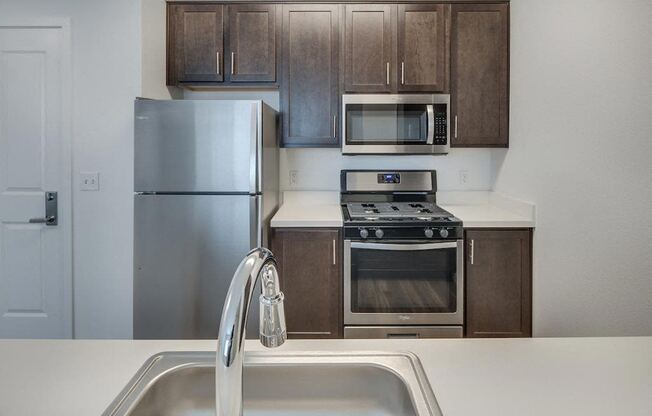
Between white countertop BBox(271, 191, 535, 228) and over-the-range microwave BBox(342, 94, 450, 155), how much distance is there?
1.48ft

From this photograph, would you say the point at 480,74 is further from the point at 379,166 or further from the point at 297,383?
the point at 297,383

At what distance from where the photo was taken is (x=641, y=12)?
5.21 ft

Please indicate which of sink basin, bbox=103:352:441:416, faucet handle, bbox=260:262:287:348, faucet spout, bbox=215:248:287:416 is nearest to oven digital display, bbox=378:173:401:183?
sink basin, bbox=103:352:441:416

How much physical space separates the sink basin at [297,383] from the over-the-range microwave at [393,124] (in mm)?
2079

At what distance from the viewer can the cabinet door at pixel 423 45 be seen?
2.92m

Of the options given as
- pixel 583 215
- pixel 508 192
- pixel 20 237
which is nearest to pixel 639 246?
pixel 583 215

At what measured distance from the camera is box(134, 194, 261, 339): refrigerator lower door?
2.40m

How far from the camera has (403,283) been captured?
259cm

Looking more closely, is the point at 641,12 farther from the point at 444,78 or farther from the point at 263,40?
the point at 263,40

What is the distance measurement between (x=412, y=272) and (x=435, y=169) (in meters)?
0.99

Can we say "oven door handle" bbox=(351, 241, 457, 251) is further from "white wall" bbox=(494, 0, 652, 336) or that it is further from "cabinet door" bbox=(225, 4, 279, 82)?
"cabinet door" bbox=(225, 4, 279, 82)

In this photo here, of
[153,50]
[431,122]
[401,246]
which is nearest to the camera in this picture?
[401,246]

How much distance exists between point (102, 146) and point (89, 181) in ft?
0.73

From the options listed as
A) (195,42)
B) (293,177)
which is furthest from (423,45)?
(195,42)
